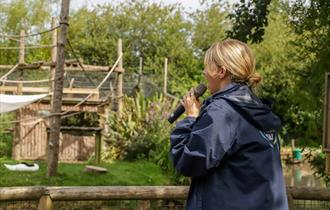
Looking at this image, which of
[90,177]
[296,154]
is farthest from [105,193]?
[296,154]

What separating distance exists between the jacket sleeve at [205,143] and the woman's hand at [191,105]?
0.31 feet

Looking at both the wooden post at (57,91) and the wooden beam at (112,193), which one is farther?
the wooden post at (57,91)

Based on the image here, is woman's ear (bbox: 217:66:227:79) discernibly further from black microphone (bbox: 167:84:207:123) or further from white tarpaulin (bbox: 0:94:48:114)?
white tarpaulin (bbox: 0:94:48:114)

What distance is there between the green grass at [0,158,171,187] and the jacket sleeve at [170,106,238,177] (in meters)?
5.75

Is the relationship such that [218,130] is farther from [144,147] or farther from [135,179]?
[144,147]

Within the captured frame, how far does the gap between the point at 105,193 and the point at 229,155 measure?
1.82 metres

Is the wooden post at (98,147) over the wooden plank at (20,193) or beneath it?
beneath

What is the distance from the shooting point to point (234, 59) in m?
1.69

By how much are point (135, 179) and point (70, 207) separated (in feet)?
16.5

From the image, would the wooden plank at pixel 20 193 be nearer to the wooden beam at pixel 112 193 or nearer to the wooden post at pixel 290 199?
the wooden beam at pixel 112 193

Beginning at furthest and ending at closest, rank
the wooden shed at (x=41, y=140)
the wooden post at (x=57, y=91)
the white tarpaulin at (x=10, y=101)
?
the wooden shed at (x=41, y=140)
the white tarpaulin at (x=10, y=101)
the wooden post at (x=57, y=91)

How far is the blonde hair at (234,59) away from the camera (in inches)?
66.6

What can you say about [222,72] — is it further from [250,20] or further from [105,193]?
[250,20]

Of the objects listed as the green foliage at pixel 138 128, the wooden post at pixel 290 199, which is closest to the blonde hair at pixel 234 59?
the wooden post at pixel 290 199
